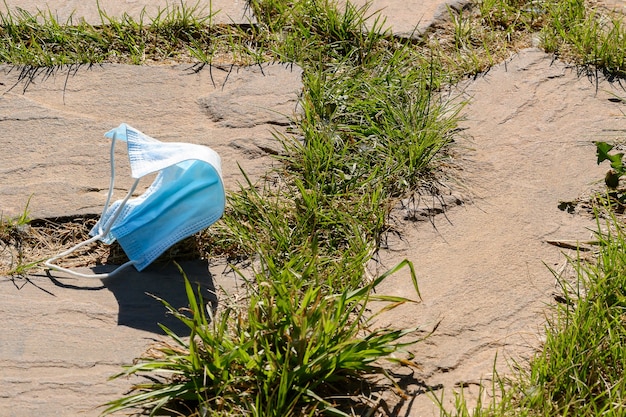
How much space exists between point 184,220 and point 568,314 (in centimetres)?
111

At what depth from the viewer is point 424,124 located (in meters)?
3.03

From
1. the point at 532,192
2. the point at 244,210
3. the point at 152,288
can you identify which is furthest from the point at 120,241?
the point at 532,192

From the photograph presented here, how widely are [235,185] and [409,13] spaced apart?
1295 millimetres

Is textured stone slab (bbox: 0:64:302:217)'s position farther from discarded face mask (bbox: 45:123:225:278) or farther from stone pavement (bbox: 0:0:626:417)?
discarded face mask (bbox: 45:123:225:278)

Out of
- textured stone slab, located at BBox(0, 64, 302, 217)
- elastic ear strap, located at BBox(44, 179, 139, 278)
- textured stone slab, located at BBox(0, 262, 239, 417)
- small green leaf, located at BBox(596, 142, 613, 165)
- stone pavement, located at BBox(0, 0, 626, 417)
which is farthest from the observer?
textured stone slab, located at BBox(0, 64, 302, 217)

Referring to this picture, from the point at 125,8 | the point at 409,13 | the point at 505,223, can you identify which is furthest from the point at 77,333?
Answer: the point at 409,13

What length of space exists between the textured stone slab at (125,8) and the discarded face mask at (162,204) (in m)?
1.16

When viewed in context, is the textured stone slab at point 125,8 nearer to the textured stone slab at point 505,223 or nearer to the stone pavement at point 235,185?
the stone pavement at point 235,185

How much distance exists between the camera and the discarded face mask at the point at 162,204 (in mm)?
2541

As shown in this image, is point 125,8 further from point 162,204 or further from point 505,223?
point 505,223

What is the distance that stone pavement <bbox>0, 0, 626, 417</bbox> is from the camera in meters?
2.29

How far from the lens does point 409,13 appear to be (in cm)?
369

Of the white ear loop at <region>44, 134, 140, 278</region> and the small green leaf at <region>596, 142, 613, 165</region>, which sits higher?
the small green leaf at <region>596, 142, 613, 165</region>

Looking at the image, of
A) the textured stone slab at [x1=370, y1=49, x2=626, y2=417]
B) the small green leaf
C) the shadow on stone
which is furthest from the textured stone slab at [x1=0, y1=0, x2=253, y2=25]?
the small green leaf
